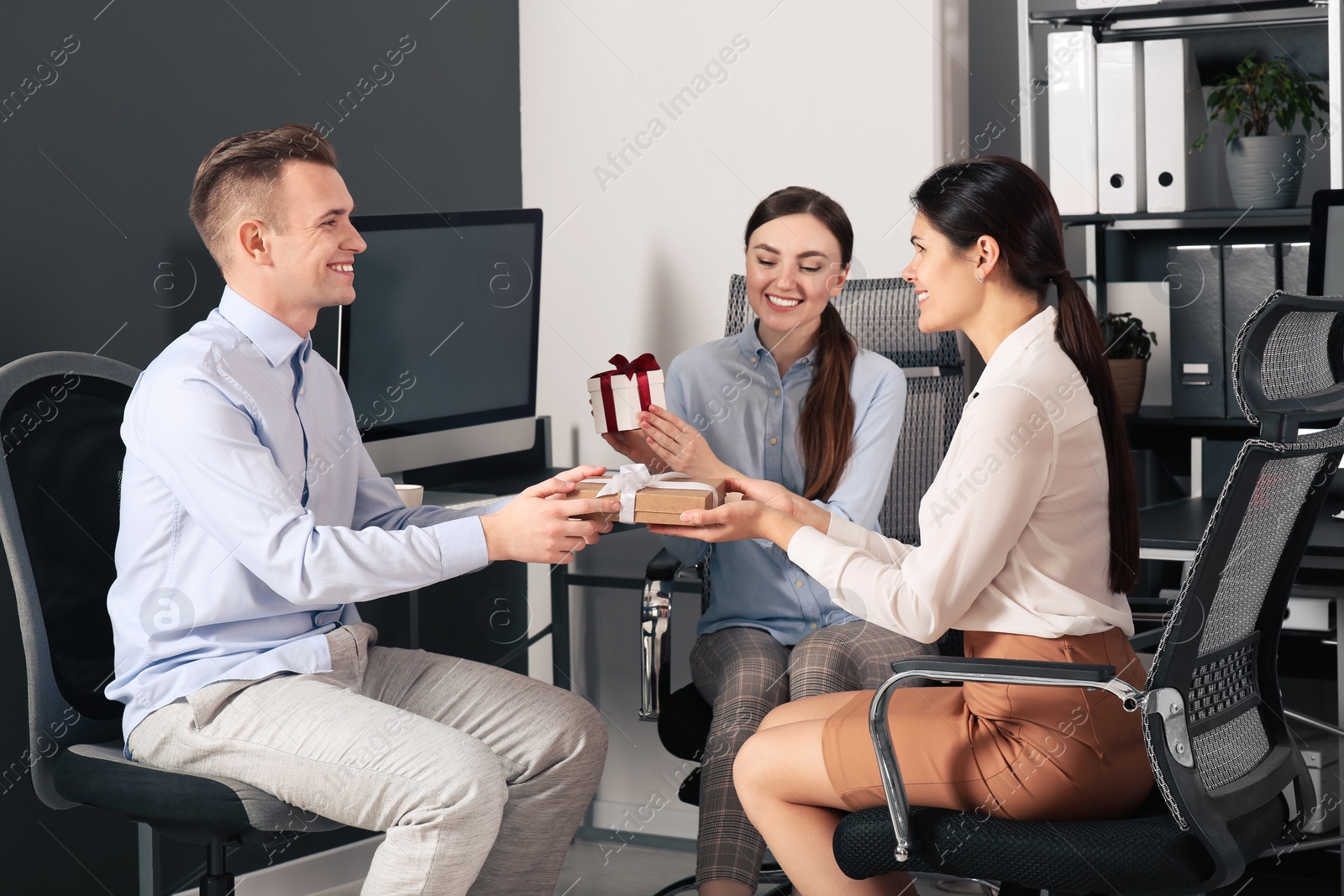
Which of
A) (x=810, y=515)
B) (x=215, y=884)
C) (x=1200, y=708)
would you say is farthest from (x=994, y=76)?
(x=215, y=884)

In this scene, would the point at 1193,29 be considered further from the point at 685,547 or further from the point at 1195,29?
the point at 685,547

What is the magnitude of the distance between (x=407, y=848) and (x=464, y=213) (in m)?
1.46

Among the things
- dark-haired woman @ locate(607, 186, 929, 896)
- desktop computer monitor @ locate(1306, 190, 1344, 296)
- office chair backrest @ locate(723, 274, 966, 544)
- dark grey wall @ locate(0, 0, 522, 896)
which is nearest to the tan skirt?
dark-haired woman @ locate(607, 186, 929, 896)

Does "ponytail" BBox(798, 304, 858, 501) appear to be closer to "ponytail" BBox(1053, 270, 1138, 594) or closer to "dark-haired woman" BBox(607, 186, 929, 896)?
"dark-haired woman" BBox(607, 186, 929, 896)

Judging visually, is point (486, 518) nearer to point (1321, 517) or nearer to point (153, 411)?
point (153, 411)

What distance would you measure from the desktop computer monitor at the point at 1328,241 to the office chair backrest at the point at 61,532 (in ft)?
6.83

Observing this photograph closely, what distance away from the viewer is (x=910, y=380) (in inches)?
104

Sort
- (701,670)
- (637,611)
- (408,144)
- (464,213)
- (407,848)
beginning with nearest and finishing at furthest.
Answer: (407,848)
(701,670)
(464,213)
(408,144)
(637,611)

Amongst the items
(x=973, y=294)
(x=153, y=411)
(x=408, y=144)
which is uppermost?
(x=408, y=144)

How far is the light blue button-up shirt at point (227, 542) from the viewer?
66.4 inches

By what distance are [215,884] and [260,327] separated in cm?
74

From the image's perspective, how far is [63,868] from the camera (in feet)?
7.50

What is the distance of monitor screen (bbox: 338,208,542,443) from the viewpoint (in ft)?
8.33

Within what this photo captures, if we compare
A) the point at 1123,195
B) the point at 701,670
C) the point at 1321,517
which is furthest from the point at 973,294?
the point at 1123,195
